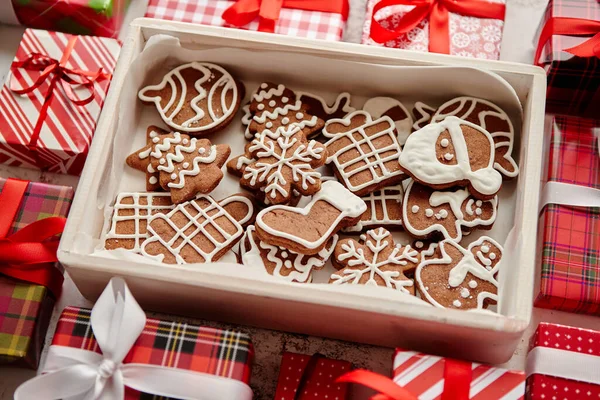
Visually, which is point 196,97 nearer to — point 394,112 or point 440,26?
point 394,112

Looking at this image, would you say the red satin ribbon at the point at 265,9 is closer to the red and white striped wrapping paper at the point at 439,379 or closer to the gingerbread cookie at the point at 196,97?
the gingerbread cookie at the point at 196,97

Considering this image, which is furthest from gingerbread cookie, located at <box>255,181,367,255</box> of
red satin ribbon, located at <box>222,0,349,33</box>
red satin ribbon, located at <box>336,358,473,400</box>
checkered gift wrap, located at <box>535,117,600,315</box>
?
red satin ribbon, located at <box>222,0,349,33</box>

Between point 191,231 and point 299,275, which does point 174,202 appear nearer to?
point 191,231

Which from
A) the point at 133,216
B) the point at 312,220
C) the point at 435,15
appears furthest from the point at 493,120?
the point at 133,216

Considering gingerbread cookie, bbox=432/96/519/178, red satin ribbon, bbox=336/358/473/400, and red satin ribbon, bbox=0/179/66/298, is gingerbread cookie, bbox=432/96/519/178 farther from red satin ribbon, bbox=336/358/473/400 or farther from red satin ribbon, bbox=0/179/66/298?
red satin ribbon, bbox=0/179/66/298

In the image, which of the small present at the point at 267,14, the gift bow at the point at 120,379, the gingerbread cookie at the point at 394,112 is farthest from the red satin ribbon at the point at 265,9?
the gift bow at the point at 120,379

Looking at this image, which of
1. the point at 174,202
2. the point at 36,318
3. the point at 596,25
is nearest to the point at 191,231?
the point at 174,202
